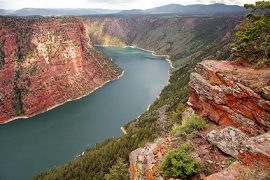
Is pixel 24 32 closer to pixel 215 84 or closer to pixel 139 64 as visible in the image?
pixel 139 64

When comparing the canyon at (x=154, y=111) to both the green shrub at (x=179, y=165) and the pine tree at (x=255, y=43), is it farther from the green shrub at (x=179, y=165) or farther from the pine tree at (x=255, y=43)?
the pine tree at (x=255, y=43)

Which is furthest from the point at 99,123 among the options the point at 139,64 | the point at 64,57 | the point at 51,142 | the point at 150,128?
the point at 139,64

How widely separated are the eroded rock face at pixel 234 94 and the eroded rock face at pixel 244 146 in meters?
2.22

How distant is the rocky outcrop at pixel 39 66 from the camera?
9906cm

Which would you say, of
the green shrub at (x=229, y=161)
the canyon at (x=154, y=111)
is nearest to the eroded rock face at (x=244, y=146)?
the canyon at (x=154, y=111)

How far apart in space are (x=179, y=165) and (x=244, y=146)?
3.77 m

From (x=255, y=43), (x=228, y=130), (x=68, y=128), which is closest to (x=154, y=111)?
(x=68, y=128)

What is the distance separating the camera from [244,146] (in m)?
13.6

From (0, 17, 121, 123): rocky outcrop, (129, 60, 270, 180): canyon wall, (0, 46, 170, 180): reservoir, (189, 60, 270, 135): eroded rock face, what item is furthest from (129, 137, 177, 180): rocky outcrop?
(0, 17, 121, 123): rocky outcrop

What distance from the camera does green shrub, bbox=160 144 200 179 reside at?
14.3 meters

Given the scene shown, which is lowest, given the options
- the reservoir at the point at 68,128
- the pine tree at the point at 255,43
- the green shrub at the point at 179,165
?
the reservoir at the point at 68,128

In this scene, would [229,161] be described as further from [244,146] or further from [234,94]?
[234,94]

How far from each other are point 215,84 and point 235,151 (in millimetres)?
6129

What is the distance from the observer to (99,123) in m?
88.9
